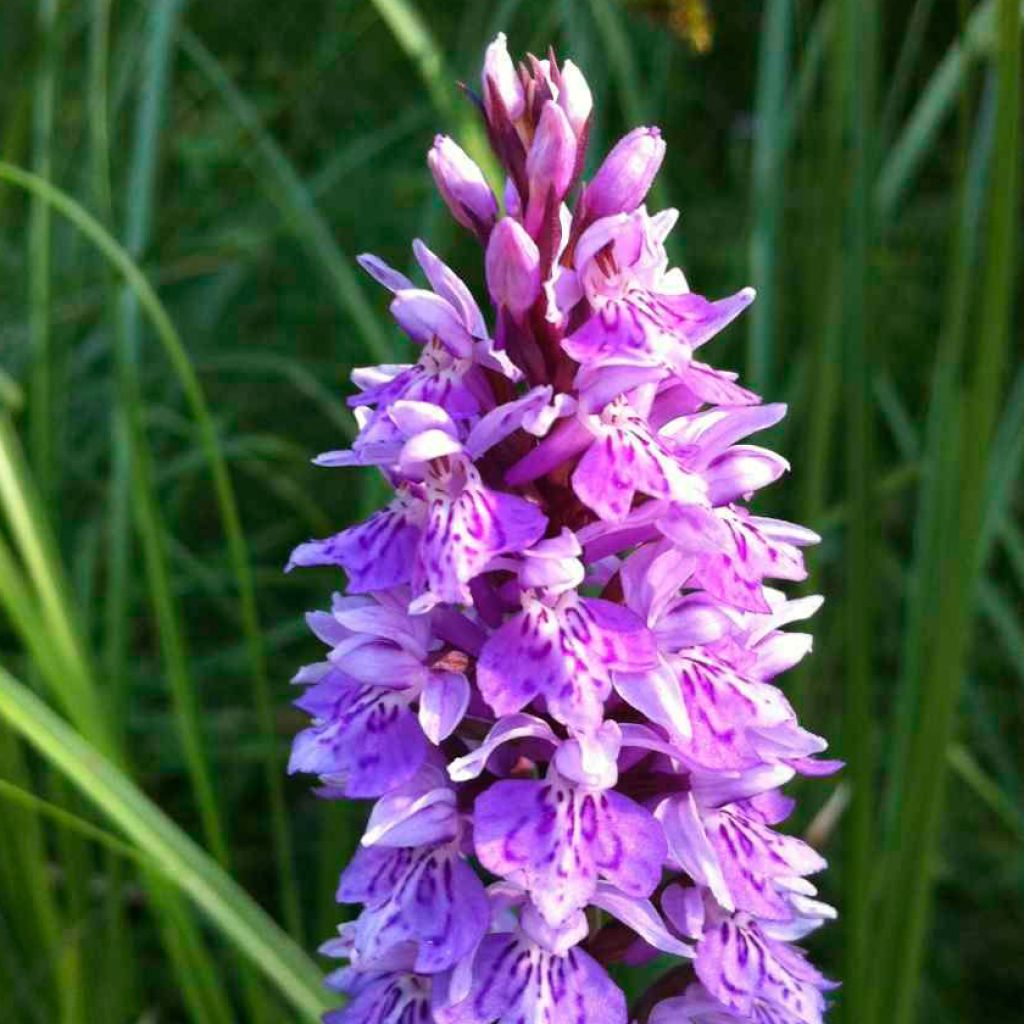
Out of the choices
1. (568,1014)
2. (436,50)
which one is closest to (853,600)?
(568,1014)

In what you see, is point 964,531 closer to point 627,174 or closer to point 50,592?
point 627,174

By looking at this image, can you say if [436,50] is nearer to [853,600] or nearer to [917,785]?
[853,600]

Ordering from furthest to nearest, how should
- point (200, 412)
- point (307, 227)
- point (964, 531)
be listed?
point (307, 227) < point (200, 412) < point (964, 531)

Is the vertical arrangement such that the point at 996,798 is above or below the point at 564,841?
below

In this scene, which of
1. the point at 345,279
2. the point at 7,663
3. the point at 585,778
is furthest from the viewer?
the point at 7,663

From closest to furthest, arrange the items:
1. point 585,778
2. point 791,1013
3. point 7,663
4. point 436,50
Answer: point 585,778
point 791,1013
point 436,50
point 7,663

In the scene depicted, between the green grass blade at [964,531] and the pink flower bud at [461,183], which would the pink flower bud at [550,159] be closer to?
the pink flower bud at [461,183]

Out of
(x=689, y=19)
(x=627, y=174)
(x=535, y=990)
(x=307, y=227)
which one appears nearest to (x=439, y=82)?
(x=307, y=227)
